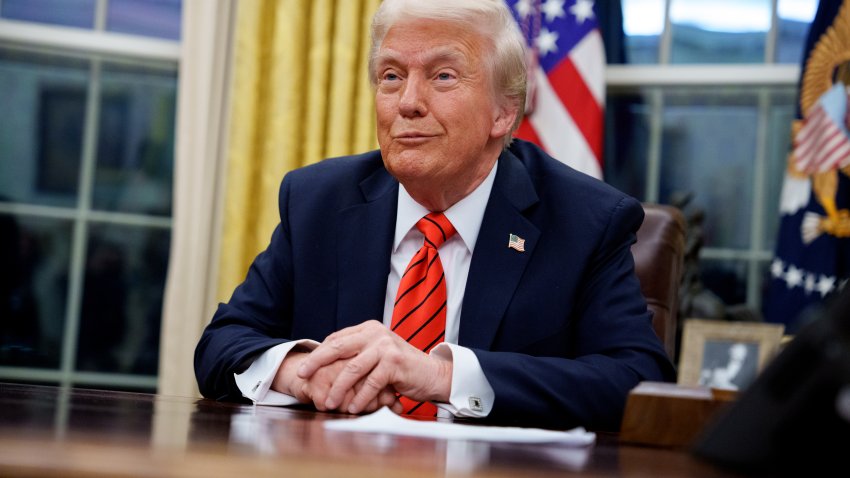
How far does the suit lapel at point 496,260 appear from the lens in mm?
1922

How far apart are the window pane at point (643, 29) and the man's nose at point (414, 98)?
7.01 ft

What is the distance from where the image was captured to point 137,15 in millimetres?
4215

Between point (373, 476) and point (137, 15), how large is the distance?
387 centimetres

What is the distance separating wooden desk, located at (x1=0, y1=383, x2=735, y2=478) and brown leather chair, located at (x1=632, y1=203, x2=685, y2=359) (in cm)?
109

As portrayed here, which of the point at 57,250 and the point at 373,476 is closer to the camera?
the point at 373,476

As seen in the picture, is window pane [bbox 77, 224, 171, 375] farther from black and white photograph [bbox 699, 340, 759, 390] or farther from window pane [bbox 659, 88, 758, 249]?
black and white photograph [bbox 699, 340, 759, 390]

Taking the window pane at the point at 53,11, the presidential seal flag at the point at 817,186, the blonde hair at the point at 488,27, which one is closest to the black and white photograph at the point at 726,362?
the presidential seal flag at the point at 817,186

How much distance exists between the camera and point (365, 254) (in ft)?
6.78

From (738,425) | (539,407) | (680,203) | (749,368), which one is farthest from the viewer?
(680,203)

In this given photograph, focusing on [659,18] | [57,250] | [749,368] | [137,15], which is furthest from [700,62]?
[57,250]

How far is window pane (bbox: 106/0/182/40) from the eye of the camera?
4.20 metres

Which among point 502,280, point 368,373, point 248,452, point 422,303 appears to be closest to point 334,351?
point 368,373

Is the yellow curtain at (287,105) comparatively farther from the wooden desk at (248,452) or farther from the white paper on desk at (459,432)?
the white paper on desk at (459,432)

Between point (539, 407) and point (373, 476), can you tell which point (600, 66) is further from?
point (373, 476)
